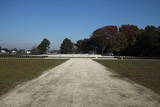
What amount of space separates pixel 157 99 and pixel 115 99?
1451 mm

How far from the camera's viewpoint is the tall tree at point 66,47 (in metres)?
110

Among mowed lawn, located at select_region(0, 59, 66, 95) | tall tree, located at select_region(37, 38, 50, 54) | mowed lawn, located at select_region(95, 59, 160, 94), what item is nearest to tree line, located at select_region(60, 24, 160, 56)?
tall tree, located at select_region(37, 38, 50, 54)

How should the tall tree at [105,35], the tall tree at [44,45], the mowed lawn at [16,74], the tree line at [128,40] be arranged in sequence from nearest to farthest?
the mowed lawn at [16,74]
the tree line at [128,40]
the tall tree at [105,35]
the tall tree at [44,45]

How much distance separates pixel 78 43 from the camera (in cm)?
12269

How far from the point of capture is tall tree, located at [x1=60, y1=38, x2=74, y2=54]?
10959cm

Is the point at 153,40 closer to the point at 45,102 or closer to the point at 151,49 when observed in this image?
the point at 151,49

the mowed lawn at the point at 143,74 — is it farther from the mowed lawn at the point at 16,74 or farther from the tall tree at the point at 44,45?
the tall tree at the point at 44,45

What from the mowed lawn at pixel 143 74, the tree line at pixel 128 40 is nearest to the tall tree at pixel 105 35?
the tree line at pixel 128 40

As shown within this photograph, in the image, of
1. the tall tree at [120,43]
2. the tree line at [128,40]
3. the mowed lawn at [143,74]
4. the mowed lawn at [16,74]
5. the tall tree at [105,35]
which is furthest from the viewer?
the tall tree at [105,35]

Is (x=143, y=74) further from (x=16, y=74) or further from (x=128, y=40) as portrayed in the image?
(x=128, y=40)

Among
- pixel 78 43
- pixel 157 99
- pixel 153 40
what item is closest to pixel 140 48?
pixel 153 40

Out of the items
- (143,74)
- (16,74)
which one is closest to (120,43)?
(143,74)

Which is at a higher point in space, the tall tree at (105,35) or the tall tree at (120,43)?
the tall tree at (105,35)

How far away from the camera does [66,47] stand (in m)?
111
